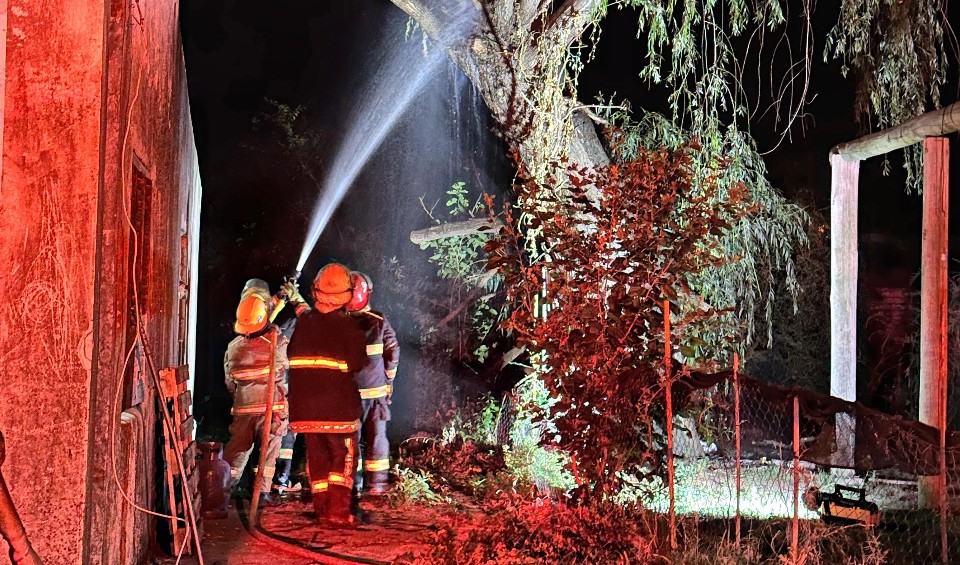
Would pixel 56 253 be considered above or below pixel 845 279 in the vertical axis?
below

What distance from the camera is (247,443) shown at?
8.02 m

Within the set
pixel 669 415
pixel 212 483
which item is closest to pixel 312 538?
pixel 212 483

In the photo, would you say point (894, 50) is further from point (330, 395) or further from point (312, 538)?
point (312, 538)

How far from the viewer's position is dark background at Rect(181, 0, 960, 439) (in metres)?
14.1

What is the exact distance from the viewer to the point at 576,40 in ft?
29.3

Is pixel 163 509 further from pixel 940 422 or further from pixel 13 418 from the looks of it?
pixel 940 422

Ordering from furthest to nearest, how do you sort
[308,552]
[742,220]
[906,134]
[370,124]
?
[370,124]
[742,220]
[906,134]
[308,552]

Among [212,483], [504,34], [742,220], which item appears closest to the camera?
[212,483]

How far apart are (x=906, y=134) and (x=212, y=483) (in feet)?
20.4

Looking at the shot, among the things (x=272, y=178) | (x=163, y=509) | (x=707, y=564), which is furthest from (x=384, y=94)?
(x=707, y=564)

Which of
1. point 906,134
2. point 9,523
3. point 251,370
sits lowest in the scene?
point 9,523

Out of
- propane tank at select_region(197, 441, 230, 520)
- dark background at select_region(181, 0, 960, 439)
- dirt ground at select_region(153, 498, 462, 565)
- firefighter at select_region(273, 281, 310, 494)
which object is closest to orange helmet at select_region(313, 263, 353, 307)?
propane tank at select_region(197, 441, 230, 520)

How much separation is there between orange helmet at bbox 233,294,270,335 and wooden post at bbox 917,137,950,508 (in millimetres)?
5482

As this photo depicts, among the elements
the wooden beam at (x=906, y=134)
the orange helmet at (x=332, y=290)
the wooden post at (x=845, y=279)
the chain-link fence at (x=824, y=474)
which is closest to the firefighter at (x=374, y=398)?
the orange helmet at (x=332, y=290)
